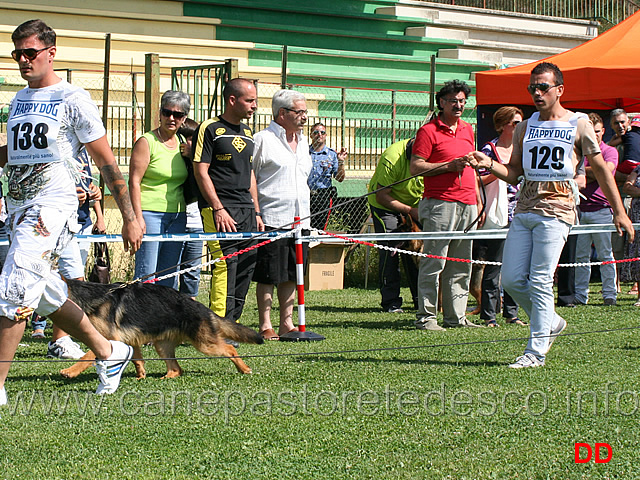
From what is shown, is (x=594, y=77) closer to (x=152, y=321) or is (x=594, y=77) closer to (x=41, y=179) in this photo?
(x=152, y=321)

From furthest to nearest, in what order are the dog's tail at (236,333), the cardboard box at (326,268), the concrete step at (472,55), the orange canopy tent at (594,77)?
the concrete step at (472,55)
the orange canopy tent at (594,77)
the cardboard box at (326,268)
the dog's tail at (236,333)

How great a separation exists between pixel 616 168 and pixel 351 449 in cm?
667

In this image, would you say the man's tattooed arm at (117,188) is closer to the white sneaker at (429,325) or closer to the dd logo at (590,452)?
the dd logo at (590,452)

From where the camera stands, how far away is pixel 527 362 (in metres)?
5.48

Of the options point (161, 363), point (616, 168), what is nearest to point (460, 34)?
point (616, 168)

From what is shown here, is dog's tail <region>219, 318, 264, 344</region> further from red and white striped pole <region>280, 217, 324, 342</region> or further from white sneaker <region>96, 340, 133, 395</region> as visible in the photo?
red and white striped pole <region>280, 217, 324, 342</region>

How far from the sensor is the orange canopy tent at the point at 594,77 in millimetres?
10641

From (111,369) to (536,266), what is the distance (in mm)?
2626

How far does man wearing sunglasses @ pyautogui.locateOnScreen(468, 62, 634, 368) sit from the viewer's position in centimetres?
548

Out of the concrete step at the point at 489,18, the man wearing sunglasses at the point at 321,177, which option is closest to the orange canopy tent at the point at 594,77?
the man wearing sunglasses at the point at 321,177

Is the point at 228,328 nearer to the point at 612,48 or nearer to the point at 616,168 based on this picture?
the point at 616,168

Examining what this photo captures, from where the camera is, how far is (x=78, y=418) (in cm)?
424

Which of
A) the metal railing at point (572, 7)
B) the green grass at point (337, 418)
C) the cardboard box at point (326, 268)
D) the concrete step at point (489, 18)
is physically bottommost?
the green grass at point (337, 418)

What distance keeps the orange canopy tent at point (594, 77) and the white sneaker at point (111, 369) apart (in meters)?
7.63
